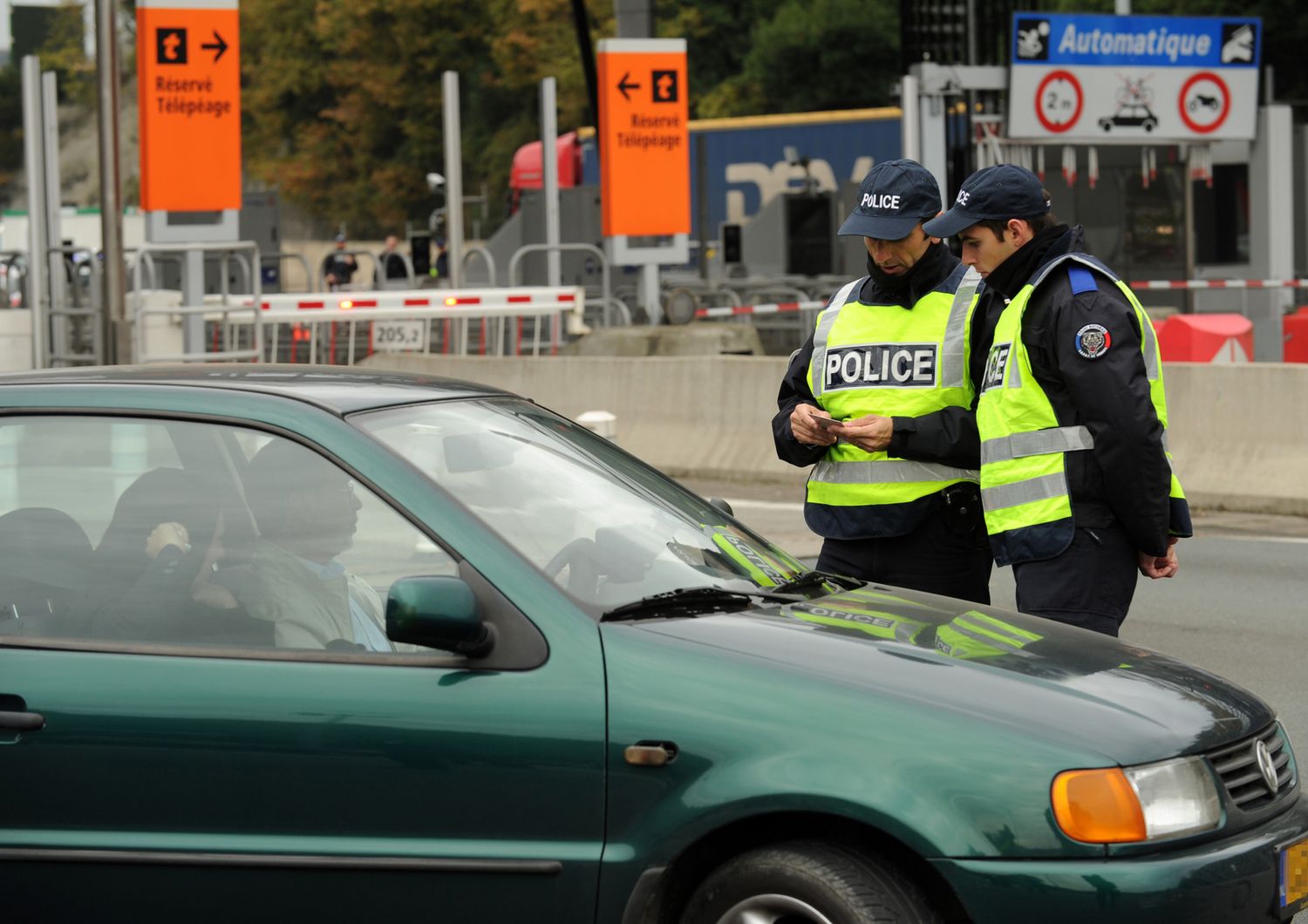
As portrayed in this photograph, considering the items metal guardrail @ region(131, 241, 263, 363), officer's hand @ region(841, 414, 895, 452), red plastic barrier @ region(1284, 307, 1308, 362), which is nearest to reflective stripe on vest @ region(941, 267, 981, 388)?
officer's hand @ region(841, 414, 895, 452)

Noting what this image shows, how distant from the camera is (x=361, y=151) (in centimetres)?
7419

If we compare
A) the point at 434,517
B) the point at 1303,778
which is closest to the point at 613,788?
the point at 434,517

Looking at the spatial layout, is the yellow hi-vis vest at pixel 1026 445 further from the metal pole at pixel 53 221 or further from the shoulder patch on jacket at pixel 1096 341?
the metal pole at pixel 53 221

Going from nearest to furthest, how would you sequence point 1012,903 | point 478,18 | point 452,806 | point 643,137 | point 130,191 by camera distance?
1. point 1012,903
2. point 452,806
3. point 643,137
4. point 478,18
5. point 130,191

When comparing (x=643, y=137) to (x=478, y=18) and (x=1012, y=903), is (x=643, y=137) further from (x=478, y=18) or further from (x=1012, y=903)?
(x=478, y=18)

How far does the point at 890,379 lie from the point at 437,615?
2.14 meters

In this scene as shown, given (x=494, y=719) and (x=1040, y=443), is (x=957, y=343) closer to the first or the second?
(x=1040, y=443)

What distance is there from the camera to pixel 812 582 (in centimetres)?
447

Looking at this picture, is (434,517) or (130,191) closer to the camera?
(434,517)

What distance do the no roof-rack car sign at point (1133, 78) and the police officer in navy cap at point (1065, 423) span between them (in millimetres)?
21950

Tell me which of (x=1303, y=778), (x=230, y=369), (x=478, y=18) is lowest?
(x=1303, y=778)

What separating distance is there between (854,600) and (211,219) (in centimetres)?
1566

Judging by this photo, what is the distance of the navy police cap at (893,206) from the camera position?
533 cm

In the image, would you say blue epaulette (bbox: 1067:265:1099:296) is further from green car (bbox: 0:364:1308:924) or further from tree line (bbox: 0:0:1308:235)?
tree line (bbox: 0:0:1308:235)
